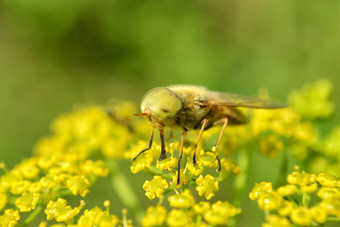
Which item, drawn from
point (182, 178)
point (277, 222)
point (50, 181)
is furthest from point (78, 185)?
point (277, 222)

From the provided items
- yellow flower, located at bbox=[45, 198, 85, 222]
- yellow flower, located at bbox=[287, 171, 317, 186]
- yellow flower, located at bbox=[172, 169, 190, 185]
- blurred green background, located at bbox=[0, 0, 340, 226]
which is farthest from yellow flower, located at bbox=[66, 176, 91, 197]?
blurred green background, located at bbox=[0, 0, 340, 226]

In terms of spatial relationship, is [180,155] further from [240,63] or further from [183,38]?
[183,38]

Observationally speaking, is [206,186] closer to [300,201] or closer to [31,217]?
[300,201]

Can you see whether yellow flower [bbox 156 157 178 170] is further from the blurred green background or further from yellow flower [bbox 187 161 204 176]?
the blurred green background

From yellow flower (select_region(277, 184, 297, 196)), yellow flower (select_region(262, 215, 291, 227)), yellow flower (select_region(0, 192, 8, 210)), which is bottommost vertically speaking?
yellow flower (select_region(262, 215, 291, 227))

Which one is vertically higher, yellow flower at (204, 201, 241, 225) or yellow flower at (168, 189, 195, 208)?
yellow flower at (168, 189, 195, 208)

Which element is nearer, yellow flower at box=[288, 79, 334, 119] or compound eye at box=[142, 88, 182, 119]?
compound eye at box=[142, 88, 182, 119]

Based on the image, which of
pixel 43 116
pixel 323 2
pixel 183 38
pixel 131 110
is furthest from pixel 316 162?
pixel 43 116
